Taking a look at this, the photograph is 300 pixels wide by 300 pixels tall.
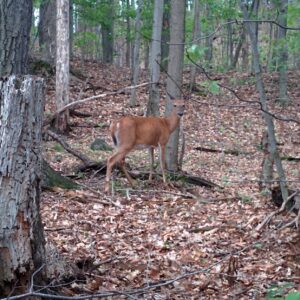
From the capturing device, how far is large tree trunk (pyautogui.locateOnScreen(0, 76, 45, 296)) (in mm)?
3639

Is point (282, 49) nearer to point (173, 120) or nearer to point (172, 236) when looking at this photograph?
point (173, 120)

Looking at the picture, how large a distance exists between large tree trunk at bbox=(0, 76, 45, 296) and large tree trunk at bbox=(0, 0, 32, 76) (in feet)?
7.43

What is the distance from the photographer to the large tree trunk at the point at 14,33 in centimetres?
573

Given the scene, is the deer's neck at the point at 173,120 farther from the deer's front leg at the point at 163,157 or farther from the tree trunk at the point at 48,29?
the tree trunk at the point at 48,29

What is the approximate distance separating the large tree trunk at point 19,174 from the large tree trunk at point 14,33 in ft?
7.43

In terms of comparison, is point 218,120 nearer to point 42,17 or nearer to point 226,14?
point 226,14

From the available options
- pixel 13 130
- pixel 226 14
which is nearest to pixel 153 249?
pixel 13 130

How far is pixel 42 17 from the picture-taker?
802 inches

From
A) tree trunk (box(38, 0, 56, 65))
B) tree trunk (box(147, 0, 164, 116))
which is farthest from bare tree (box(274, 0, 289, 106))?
tree trunk (box(38, 0, 56, 65))

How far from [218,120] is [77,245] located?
43.9 feet

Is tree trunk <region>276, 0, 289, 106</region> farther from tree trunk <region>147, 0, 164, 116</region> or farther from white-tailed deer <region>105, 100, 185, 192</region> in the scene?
white-tailed deer <region>105, 100, 185, 192</region>

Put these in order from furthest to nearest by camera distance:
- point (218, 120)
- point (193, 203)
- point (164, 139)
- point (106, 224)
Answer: point (218, 120) < point (164, 139) < point (193, 203) < point (106, 224)

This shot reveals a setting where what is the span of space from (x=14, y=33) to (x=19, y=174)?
2526mm

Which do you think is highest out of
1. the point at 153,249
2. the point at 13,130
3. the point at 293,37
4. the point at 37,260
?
the point at 293,37
